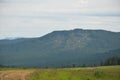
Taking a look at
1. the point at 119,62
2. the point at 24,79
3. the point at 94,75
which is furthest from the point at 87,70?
the point at 119,62

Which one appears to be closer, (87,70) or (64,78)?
(64,78)

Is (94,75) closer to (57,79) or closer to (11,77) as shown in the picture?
(57,79)

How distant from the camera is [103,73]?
299 feet

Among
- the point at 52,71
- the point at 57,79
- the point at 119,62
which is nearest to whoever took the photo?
the point at 57,79

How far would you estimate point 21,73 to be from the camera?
92.2 meters

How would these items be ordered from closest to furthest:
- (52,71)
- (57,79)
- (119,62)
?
1. (57,79)
2. (52,71)
3. (119,62)

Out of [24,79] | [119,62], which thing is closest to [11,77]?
[24,79]

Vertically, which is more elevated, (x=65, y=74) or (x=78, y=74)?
(x=65, y=74)

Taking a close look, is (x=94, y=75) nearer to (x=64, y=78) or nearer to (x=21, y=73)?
(x=64, y=78)

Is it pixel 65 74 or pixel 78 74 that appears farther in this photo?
pixel 78 74

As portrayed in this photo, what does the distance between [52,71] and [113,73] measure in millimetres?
16173

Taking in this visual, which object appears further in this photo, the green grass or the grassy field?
the grassy field

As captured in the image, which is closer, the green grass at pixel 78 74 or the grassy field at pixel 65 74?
the green grass at pixel 78 74

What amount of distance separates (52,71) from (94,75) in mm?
11438
